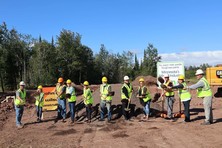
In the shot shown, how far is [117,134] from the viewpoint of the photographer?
9.80 metres

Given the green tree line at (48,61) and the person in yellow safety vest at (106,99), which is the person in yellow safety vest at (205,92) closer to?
the person in yellow safety vest at (106,99)

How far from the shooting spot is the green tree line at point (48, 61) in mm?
47072

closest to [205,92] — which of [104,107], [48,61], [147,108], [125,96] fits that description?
[147,108]

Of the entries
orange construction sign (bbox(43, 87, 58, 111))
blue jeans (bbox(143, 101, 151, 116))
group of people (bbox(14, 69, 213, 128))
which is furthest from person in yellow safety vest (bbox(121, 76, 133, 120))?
orange construction sign (bbox(43, 87, 58, 111))

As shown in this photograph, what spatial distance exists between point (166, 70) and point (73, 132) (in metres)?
6.98

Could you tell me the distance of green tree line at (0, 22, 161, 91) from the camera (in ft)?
154

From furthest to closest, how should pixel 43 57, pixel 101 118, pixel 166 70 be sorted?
pixel 43 57 → pixel 166 70 → pixel 101 118

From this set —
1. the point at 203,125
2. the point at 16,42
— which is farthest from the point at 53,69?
the point at 203,125

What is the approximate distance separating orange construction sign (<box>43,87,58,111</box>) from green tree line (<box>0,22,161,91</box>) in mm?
29304

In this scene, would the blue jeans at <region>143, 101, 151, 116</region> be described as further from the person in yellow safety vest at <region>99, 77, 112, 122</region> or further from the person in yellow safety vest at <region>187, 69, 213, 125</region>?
the person in yellow safety vest at <region>187, 69, 213, 125</region>

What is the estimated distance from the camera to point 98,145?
8.28 m

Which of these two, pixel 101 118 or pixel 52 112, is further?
pixel 52 112

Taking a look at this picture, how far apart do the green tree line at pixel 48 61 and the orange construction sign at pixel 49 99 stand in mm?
29304

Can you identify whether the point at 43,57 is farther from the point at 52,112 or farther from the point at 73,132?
the point at 73,132
